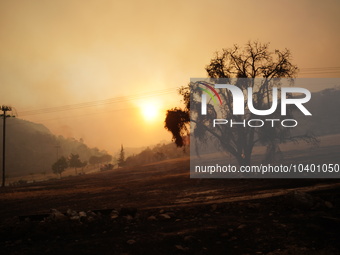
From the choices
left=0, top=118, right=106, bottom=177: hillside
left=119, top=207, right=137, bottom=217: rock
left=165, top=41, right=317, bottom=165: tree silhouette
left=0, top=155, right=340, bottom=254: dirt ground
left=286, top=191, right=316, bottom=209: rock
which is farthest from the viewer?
left=0, top=118, right=106, bottom=177: hillside

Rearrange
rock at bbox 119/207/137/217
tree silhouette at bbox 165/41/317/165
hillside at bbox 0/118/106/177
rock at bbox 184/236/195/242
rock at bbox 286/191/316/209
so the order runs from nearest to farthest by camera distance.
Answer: rock at bbox 184/236/195/242 < rock at bbox 286/191/316/209 < rock at bbox 119/207/137/217 < tree silhouette at bbox 165/41/317/165 < hillside at bbox 0/118/106/177

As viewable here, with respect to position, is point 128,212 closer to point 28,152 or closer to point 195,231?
point 195,231

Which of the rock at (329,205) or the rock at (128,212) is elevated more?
the rock at (329,205)

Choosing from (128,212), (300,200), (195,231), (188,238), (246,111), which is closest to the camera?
(188,238)

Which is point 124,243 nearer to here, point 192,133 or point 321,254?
point 321,254

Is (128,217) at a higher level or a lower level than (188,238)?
lower

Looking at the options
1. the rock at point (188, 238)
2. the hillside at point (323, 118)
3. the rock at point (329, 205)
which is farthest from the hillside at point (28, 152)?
the rock at point (329, 205)

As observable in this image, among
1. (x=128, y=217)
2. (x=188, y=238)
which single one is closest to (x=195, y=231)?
(x=188, y=238)

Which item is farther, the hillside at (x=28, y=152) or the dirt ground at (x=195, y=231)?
the hillside at (x=28, y=152)

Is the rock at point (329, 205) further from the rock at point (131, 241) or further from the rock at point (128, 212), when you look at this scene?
the rock at point (128, 212)

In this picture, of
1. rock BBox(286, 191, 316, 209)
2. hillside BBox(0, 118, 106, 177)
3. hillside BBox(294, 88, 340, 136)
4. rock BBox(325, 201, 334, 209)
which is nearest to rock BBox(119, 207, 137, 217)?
rock BBox(286, 191, 316, 209)

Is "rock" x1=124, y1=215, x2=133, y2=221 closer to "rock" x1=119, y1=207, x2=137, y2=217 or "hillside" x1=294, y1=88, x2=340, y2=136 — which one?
"rock" x1=119, y1=207, x2=137, y2=217

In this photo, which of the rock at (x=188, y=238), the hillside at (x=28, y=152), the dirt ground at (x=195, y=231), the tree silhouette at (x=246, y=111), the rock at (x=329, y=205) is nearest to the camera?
the dirt ground at (x=195, y=231)

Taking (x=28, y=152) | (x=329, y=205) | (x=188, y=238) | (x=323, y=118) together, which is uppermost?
(x=323, y=118)
